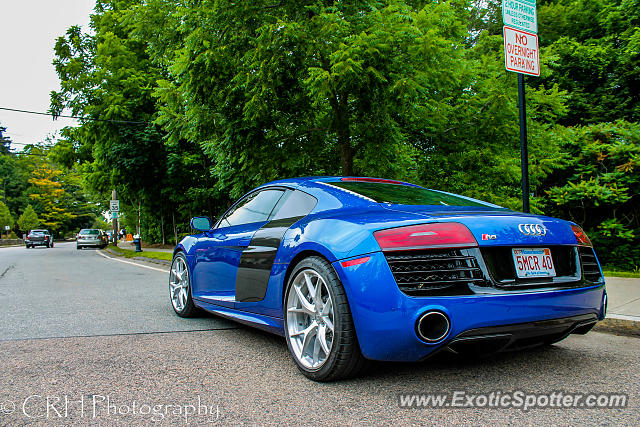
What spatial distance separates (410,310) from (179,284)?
11.5 feet

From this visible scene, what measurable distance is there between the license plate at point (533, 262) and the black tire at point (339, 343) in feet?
3.28

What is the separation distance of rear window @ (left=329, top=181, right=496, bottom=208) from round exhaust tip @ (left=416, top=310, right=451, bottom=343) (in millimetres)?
995

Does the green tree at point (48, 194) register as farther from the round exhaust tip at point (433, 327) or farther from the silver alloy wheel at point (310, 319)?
the round exhaust tip at point (433, 327)

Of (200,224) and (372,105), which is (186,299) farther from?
(372,105)

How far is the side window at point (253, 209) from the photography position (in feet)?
13.6

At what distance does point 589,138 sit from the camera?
37.6ft

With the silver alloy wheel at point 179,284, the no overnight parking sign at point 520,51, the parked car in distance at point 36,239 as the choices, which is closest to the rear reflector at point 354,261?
the silver alloy wheel at point 179,284

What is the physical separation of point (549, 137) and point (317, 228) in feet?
28.6

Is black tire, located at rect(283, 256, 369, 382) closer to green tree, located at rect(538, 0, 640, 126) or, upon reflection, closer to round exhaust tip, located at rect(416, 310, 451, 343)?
round exhaust tip, located at rect(416, 310, 451, 343)

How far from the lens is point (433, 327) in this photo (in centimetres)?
260

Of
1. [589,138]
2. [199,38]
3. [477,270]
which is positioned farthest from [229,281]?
[589,138]

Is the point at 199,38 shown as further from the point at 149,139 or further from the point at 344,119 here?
the point at 149,139

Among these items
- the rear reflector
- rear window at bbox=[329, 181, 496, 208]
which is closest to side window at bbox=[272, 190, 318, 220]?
rear window at bbox=[329, 181, 496, 208]

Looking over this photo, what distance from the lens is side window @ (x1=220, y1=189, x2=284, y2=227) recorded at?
13.6ft
